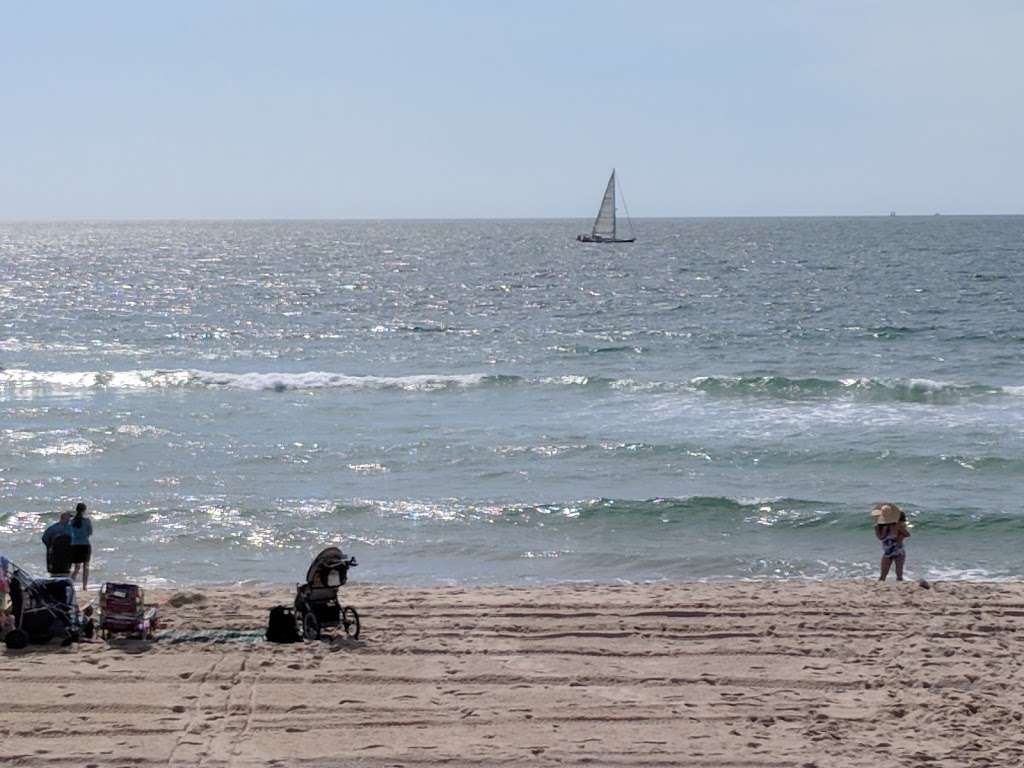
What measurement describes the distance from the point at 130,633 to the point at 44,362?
28.7 meters

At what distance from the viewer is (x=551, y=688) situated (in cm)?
1032

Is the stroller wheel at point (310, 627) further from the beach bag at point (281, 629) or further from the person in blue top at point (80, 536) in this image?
the person in blue top at point (80, 536)

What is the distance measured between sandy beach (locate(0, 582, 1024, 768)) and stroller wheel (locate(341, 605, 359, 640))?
7.9 inches

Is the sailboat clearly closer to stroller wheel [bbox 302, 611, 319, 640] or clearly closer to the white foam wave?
the white foam wave

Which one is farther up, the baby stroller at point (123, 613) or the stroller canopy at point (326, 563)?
the stroller canopy at point (326, 563)

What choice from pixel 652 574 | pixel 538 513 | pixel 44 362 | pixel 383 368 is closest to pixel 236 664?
pixel 652 574

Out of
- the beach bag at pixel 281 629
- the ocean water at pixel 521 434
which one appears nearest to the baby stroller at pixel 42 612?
the beach bag at pixel 281 629

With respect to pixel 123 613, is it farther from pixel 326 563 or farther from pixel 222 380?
pixel 222 380

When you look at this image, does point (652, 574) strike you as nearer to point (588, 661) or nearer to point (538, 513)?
point (538, 513)

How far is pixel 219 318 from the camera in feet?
174

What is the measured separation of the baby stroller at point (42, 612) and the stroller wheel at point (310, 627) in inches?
77.1

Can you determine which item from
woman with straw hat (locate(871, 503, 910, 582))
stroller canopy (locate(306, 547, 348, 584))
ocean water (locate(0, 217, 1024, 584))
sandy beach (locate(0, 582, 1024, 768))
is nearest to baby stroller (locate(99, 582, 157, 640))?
sandy beach (locate(0, 582, 1024, 768))

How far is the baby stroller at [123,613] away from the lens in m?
11.5

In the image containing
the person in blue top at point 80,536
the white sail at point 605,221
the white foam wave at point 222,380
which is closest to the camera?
the person in blue top at point 80,536
